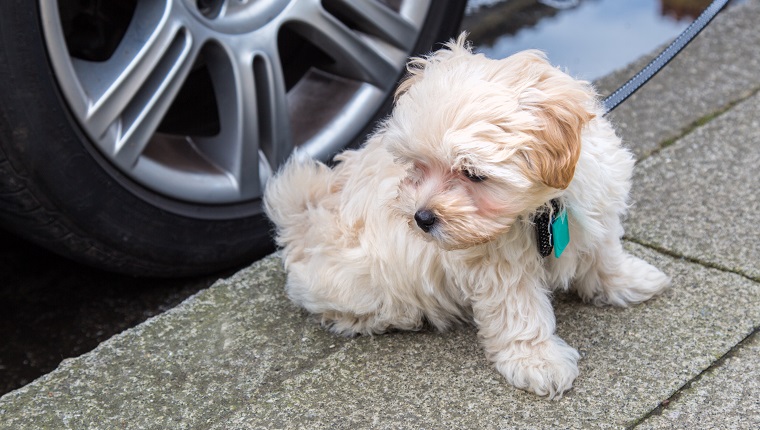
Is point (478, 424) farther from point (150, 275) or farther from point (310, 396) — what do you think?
point (150, 275)

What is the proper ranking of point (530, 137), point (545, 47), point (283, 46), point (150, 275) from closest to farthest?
point (530, 137) → point (150, 275) → point (283, 46) → point (545, 47)

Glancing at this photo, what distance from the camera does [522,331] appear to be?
8.16ft

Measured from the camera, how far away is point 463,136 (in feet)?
6.84

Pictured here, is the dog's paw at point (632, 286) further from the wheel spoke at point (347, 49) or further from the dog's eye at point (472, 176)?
the wheel spoke at point (347, 49)

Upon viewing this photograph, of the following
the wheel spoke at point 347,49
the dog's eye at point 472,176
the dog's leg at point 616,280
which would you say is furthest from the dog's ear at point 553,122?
the wheel spoke at point 347,49

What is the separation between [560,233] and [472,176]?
1.12 feet

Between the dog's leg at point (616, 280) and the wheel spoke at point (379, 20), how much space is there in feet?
3.84

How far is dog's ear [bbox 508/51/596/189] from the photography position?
209 centimetres

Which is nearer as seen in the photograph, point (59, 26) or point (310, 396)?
point (310, 396)

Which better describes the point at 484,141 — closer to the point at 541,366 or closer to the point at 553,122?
the point at 553,122

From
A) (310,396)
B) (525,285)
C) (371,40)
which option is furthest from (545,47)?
(310,396)

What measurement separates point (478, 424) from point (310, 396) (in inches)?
18.4

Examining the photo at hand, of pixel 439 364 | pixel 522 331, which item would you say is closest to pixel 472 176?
pixel 522 331

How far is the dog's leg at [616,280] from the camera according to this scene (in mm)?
2680
